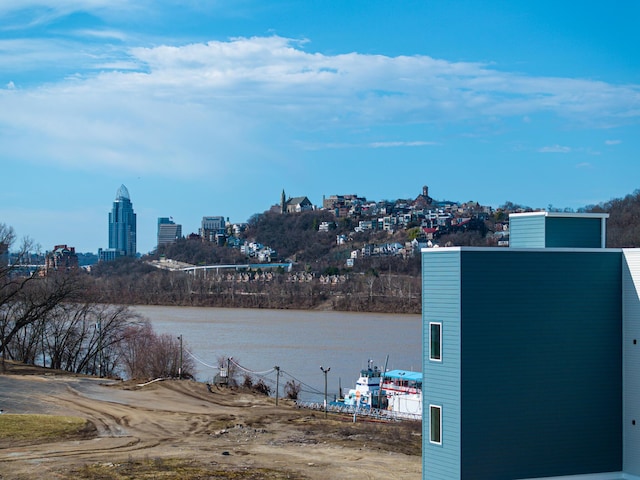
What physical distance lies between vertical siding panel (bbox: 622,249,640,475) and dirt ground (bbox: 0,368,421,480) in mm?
4853

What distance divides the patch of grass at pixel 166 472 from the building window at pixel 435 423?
13.9 feet

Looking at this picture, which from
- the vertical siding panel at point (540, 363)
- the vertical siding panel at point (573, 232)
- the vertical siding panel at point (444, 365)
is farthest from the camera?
the vertical siding panel at point (573, 232)

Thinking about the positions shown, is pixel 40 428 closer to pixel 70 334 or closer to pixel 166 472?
pixel 166 472

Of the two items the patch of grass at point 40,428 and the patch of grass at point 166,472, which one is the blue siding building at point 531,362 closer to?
the patch of grass at point 166,472

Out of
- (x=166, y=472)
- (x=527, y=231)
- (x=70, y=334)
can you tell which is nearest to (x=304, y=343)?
(x=70, y=334)

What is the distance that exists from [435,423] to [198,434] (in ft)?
33.3

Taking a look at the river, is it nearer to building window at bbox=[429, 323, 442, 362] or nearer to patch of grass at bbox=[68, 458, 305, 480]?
patch of grass at bbox=[68, 458, 305, 480]

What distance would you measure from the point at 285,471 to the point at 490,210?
17035cm

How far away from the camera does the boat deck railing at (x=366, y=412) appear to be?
29028 mm

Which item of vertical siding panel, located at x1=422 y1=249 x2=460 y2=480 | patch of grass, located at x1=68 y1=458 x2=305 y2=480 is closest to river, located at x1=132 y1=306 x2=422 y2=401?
patch of grass, located at x1=68 y1=458 x2=305 y2=480

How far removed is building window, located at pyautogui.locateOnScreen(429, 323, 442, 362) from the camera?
15.5 meters

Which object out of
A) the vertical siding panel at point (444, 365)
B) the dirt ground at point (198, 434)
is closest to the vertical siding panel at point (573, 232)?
the vertical siding panel at point (444, 365)

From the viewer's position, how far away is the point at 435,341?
15594 mm

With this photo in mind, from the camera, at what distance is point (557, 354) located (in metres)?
15.7
